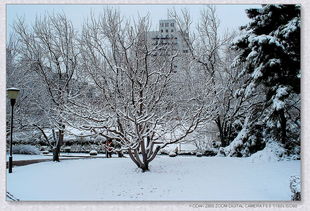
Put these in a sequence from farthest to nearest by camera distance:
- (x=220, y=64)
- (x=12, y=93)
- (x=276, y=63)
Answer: (x=220, y=64) → (x=276, y=63) → (x=12, y=93)

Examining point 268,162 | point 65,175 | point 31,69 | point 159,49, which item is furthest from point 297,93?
point 31,69

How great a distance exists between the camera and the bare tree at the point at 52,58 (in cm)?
681

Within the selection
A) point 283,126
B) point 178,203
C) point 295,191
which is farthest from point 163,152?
point 295,191

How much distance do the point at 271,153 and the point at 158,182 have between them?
2.60 meters

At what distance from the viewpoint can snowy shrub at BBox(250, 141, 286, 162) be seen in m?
5.71

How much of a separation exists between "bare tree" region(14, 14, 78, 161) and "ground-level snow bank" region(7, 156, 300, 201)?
1.42 meters

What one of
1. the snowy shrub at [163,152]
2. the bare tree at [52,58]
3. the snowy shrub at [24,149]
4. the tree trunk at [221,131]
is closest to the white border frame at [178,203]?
the snowy shrub at [24,149]

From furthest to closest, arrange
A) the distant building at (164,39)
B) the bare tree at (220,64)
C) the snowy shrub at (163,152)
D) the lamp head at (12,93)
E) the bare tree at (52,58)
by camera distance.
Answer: the bare tree at (220,64)
the snowy shrub at (163,152)
the bare tree at (52,58)
the distant building at (164,39)
the lamp head at (12,93)

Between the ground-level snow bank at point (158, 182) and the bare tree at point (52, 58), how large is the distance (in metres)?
1.42

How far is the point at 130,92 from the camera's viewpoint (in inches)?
233

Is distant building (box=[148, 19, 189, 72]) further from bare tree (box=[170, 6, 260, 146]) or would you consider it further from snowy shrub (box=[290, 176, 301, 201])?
snowy shrub (box=[290, 176, 301, 201])

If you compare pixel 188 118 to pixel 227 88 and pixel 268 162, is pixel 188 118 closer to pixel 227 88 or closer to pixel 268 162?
pixel 268 162

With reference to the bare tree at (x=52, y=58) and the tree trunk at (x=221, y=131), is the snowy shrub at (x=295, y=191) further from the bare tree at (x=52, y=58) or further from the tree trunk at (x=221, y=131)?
the bare tree at (x=52, y=58)

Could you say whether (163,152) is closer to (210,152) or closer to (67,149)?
(210,152)
